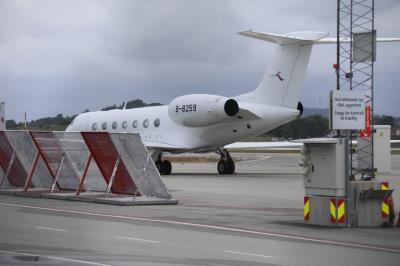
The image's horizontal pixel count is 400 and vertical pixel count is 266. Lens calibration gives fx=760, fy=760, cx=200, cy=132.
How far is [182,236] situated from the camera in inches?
564

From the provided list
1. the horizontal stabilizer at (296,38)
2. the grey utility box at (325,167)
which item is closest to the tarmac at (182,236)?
the grey utility box at (325,167)

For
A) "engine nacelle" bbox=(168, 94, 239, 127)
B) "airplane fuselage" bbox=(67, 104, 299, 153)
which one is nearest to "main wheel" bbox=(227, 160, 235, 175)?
"airplane fuselage" bbox=(67, 104, 299, 153)

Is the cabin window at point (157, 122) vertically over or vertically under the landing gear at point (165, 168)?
over

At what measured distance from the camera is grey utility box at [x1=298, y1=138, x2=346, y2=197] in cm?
1708

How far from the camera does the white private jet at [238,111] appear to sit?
36031mm

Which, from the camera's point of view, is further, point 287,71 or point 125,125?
point 125,125

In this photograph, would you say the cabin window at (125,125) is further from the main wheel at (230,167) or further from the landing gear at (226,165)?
the main wheel at (230,167)

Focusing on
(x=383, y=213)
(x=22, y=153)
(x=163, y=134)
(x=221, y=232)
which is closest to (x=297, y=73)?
(x=163, y=134)

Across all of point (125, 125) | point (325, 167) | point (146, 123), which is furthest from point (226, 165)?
point (325, 167)

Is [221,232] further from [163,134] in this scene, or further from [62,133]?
[163,134]

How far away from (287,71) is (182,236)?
23.0 metres

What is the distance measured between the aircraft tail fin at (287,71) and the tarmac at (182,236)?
13.8m

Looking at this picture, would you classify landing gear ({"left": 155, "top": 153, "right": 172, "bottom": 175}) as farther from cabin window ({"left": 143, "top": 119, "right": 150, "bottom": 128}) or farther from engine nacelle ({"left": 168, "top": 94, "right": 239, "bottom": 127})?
cabin window ({"left": 143, "top": 119, "right": 150, "bottom": 128})

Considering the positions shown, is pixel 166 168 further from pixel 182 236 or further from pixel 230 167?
pixel 182 236
